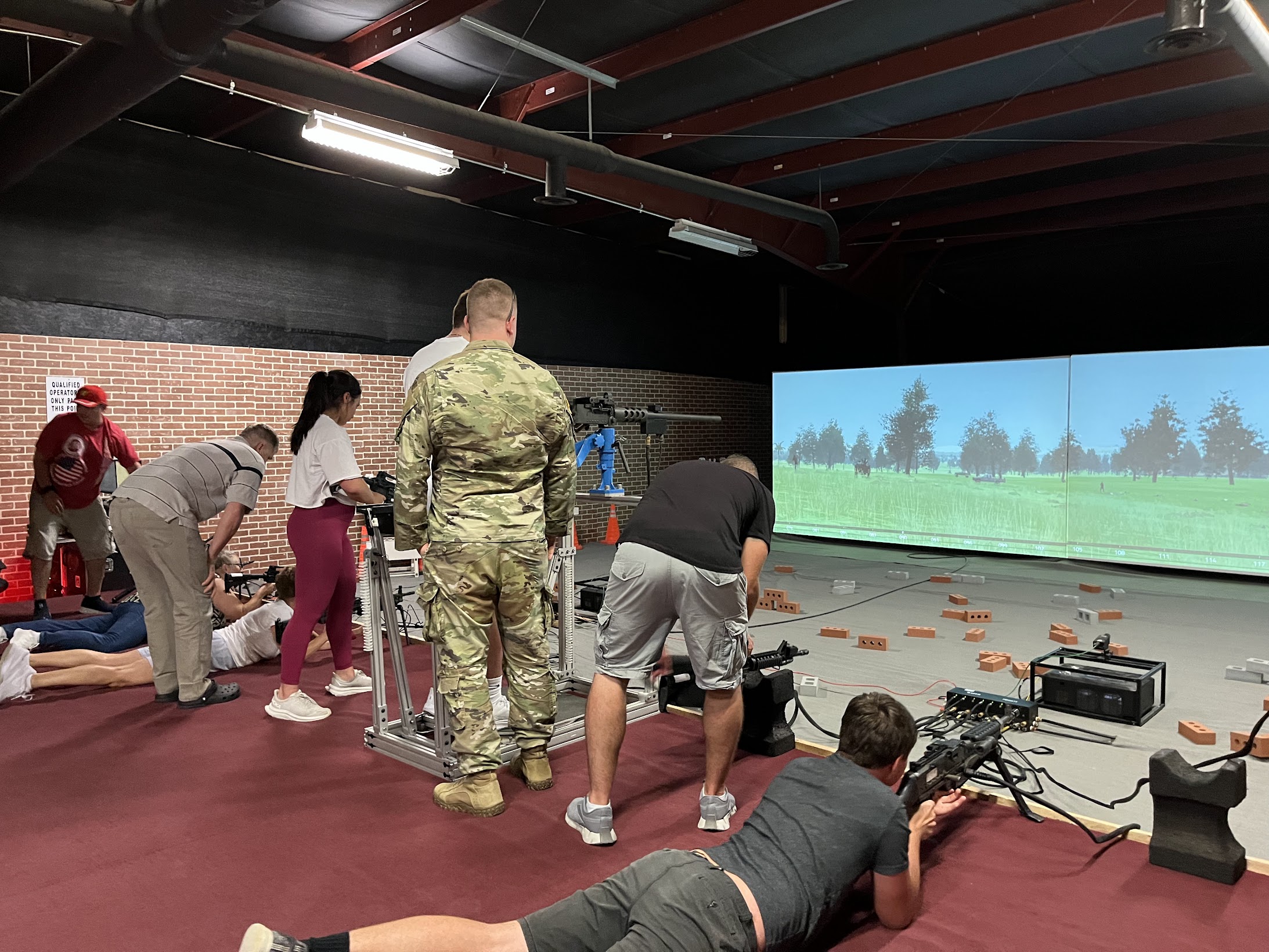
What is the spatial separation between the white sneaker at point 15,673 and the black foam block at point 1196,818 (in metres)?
4.58

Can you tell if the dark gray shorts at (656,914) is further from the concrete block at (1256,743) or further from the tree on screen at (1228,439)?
the tree on screen at (1228,439)

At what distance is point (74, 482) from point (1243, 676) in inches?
278

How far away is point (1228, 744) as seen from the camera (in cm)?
344

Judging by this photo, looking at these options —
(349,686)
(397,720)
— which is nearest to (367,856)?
(397,720)

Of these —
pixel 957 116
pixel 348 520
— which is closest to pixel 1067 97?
pixel 957 116

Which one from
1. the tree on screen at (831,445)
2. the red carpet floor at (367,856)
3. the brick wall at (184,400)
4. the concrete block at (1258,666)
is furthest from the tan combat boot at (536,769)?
the tree on screen at (831,445)

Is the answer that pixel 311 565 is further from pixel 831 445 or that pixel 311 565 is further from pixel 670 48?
pixel 831 445

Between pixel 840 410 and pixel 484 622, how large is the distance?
7.62 meters

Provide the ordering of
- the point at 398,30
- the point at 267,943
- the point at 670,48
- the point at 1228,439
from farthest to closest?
the point at 1228,439
the point at 670,48
the point at 398,30
the point at 267,943

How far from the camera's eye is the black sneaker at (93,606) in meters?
5.66

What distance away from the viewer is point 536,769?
293cm

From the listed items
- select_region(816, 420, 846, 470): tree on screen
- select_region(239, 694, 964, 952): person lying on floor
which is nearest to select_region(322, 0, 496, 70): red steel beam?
select_region(239, 694, 964, 952): person lying on floor

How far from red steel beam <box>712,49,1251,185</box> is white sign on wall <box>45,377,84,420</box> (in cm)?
544

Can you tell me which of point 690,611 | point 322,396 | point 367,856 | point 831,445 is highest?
point 322,396
